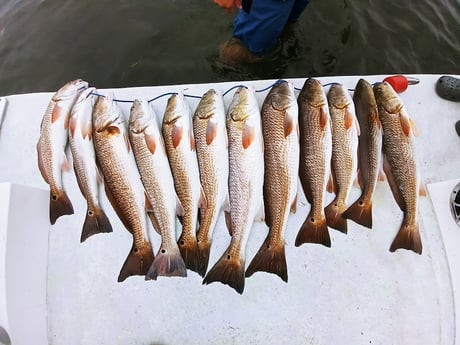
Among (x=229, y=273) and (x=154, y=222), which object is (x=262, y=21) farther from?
(x=229, y=273)

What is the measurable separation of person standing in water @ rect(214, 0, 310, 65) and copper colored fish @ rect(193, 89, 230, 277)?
1176mm

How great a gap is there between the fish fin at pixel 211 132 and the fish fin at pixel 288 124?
435 mm

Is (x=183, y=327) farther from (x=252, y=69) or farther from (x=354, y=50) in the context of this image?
(x=354, y=50)

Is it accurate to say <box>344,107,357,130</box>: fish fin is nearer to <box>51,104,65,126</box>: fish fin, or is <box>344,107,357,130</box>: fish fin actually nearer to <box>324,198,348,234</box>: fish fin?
<box>324,198,348,234</box>: fish fin

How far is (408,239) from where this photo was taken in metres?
2.38

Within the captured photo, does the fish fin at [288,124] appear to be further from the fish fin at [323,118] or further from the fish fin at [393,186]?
the fish fin at [393,186]

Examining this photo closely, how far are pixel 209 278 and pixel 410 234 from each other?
3.98 feet

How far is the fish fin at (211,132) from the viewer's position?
2.49 meters

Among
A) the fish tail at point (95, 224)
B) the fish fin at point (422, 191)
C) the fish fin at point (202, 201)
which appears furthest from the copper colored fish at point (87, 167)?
the fish fin at point (422, 191)

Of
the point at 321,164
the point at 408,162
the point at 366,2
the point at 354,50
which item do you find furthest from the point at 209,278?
the point at 366,2

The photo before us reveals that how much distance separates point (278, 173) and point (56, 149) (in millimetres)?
1447

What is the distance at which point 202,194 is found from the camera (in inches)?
95.0

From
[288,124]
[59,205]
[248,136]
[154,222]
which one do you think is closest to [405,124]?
[288,124]

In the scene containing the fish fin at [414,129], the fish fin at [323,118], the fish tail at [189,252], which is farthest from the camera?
the fish fin at [414,129]
